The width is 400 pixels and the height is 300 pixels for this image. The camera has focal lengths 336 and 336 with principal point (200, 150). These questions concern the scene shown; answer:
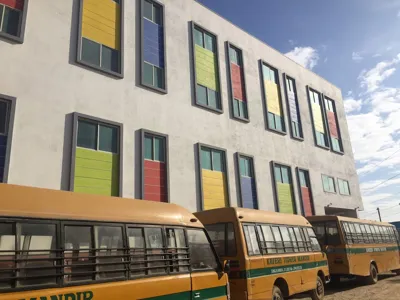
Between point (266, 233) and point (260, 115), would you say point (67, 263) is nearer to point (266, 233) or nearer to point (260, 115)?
point (266, 233)

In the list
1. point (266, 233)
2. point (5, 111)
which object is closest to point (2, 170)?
point (5, 111)

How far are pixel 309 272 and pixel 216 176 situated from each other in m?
7.98

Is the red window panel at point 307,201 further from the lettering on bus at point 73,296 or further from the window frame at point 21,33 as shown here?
the lettering on bus at point 73,296

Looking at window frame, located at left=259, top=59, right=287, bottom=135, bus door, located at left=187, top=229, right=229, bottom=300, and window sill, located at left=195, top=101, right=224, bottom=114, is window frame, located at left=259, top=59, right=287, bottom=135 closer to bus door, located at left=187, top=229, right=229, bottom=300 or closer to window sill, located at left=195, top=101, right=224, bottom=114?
window sill, located at left=195, top=101, right=224, bottom=114

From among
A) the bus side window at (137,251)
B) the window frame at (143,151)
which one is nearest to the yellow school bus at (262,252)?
the bus side window at (137,251)

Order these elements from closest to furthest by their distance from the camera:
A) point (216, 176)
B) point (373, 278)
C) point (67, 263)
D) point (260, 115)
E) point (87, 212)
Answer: point (67, 263), point (87, 212), point (373, 278), point (216, 176), point (260, 115)

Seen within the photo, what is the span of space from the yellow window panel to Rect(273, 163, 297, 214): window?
4.16 metres

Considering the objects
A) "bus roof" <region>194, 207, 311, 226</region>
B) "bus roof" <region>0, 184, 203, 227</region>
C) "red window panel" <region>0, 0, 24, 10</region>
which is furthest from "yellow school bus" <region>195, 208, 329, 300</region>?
"red window panel" <region>0, 0, 24, 10</region>

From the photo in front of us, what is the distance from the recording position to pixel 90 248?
15.5ft

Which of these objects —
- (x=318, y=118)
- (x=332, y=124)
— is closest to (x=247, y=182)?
(x=318, y=118)

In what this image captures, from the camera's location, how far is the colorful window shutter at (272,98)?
23.8 meters

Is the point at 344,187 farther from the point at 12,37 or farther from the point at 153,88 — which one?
the point at 12,37

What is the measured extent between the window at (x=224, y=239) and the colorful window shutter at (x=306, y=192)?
16.6 metres

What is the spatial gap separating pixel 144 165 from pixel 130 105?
276 cm
